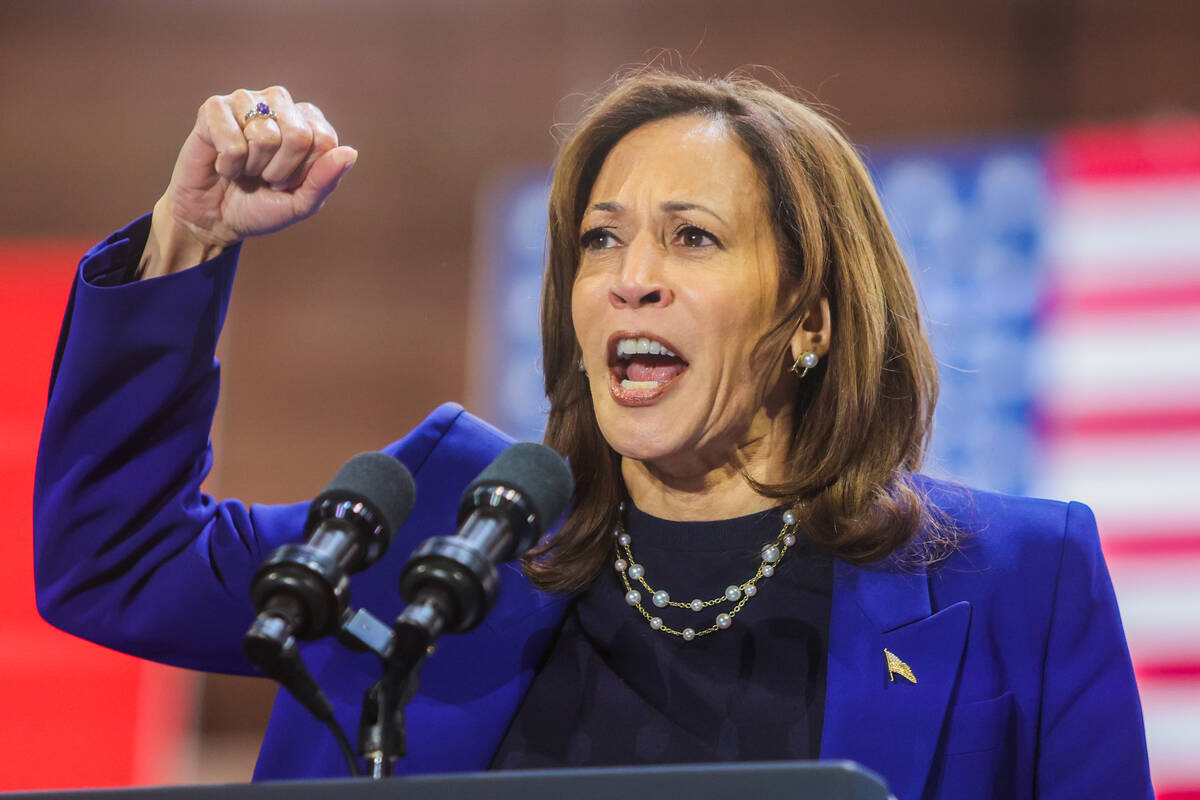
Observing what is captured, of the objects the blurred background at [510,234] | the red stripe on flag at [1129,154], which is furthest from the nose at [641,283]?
the red stripe on flag at [1129,154]

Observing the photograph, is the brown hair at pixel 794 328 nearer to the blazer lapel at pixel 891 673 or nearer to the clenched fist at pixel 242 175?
the blazer lapel at pixel 891 673

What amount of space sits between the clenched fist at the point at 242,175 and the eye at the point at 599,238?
1.28 feet

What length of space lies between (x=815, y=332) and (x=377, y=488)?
924 mm

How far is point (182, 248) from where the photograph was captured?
1.57m

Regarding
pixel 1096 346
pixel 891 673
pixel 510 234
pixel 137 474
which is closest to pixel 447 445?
pixel 137 474

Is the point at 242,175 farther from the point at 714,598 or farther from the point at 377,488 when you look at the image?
the point at 714,598

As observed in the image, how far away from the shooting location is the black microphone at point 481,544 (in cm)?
95

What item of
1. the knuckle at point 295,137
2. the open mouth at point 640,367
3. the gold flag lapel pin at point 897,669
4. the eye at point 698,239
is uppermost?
the knuckle at point 295,137

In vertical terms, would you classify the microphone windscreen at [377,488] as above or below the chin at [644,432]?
below

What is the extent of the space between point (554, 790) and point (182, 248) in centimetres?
97

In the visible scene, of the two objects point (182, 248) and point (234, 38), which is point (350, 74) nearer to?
point (234, 38)

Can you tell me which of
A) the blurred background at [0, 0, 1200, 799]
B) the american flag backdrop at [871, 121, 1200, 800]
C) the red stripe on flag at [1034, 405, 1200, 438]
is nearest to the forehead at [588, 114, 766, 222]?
the blurred background at [0, 0, 1200, 799]

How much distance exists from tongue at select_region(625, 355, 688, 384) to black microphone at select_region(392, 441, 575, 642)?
61 centimetres

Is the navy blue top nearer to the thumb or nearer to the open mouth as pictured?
the open mouth
